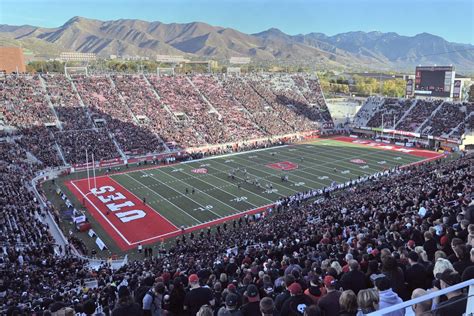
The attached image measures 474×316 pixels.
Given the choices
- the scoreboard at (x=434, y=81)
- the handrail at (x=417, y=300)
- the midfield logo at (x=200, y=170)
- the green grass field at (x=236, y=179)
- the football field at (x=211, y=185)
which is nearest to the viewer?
the handrail at (x=417, y=300)

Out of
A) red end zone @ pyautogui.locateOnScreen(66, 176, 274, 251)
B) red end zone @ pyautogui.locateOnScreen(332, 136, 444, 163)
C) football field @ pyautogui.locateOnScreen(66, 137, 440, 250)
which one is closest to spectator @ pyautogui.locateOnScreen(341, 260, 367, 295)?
red end zone @ pyautogui.locateOnScreen(66, 176, 274, 251)

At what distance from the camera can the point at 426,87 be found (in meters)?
63.2

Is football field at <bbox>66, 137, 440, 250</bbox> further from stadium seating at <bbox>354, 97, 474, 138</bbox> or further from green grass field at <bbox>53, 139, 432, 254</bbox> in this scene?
stadium seating at <bbox>354, 97, 474, 138</bbox>

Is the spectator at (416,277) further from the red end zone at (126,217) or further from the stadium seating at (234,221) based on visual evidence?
the red end zone at (126,217)

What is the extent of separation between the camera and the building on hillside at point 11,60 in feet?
237

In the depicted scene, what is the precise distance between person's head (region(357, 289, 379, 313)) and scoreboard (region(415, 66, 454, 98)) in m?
64.7

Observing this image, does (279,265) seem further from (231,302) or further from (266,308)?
(266,308)

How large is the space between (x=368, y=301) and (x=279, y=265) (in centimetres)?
694

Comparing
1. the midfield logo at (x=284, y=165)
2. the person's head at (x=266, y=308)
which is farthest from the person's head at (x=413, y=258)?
the midfield logo at (x=284, y=165)

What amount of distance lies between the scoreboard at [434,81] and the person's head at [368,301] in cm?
6468

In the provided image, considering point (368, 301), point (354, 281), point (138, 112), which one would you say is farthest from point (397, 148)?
→ point (368, 301)

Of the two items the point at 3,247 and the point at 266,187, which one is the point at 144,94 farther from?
the point at 3,247

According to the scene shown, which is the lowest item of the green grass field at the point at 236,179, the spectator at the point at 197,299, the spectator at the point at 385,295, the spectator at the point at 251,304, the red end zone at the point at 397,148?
the green grass field at the point at 236,179

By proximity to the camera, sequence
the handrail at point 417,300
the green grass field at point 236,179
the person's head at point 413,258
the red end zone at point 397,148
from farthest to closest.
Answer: the red end zone at point 397,148 → the green grass field at point 236,179 → the person's head at point 413,258 → the handrail at point 417,300
